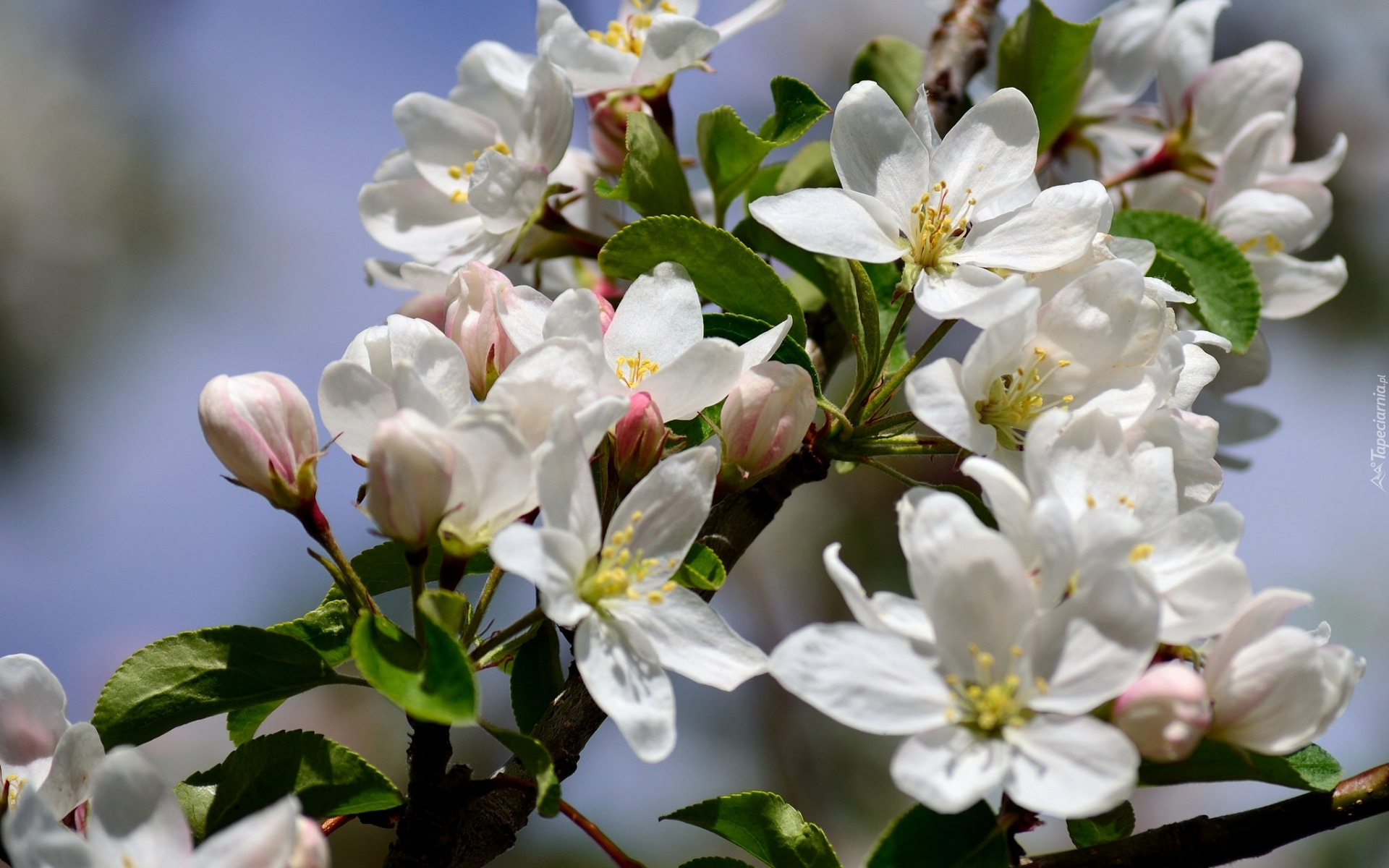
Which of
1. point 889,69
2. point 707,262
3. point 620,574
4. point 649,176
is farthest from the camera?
point 889,69

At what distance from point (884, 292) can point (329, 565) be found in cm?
71

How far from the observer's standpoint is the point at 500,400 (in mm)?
793

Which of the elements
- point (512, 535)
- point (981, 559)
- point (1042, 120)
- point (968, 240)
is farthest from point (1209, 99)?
point (512, 535)

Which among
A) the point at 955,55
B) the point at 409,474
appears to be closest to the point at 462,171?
the point at 409,474

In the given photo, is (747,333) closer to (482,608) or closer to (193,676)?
Answer: (482,608)

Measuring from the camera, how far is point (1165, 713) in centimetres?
69

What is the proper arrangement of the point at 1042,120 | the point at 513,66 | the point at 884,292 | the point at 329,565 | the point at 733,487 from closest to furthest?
the point at 329,565
the point at 733,487
the point at 884,292
the point at 513,66
the point at 1042,120

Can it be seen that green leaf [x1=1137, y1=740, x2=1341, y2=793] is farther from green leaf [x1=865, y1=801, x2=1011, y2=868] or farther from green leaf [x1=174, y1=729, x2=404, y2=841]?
green leaf [x1=174, y1=729, x2=404, y2=841]

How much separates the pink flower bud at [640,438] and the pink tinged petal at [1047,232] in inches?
12.3

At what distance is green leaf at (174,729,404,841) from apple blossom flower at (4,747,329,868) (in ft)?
0.44

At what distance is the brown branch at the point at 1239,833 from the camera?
2.64ft

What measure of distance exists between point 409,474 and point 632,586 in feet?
0.65

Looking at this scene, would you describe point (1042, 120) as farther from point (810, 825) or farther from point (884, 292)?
point (810, 825)

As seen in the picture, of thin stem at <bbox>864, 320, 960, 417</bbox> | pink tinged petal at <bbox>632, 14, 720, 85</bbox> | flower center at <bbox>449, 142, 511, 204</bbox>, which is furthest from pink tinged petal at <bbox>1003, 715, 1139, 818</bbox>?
flower center at <bbox>449, 142, 511, 204</bbox>
